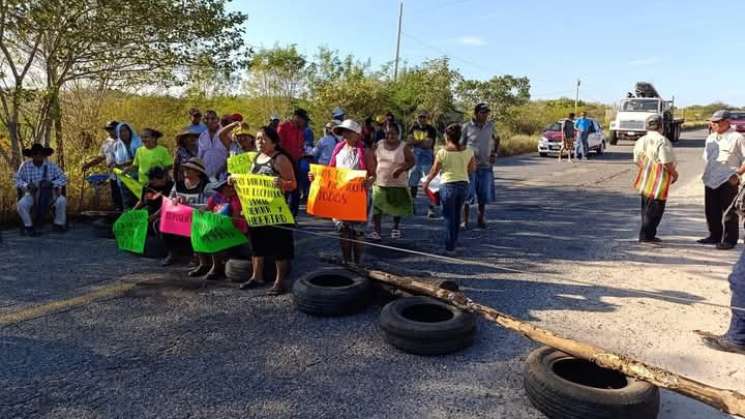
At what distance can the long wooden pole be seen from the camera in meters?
2.68

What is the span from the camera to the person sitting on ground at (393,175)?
6621mm

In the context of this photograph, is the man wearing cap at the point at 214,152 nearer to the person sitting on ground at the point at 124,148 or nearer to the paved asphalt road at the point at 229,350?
the person sitting on ground at the point at 124,148

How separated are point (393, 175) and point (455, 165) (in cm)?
82

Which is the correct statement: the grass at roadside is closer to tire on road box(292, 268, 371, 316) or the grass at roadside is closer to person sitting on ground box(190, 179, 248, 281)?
person sitting on ground box(190, 179, 248, 281)

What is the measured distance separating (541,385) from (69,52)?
9.30 meters

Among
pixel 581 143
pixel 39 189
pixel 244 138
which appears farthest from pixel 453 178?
pixel 581 143

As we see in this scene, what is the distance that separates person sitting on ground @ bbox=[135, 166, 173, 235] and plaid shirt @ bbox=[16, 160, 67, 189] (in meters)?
2.17

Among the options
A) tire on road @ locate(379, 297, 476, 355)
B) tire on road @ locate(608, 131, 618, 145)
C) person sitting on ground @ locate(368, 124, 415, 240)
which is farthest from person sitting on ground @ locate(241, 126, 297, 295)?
tire on road @ locate(608, 131, 618, 145)

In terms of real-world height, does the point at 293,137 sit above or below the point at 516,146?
below

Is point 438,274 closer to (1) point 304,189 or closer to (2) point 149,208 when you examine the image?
(2) point 149,208

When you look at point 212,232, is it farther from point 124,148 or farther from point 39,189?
point 39,189

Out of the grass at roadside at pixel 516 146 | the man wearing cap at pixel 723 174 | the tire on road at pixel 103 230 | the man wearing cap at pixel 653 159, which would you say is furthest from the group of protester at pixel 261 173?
the grass at roadside at pixel 516 146

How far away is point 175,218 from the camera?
6062 mm

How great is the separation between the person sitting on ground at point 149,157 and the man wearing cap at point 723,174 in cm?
743
